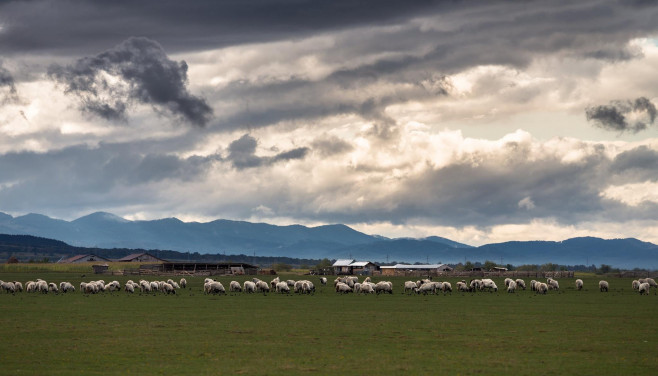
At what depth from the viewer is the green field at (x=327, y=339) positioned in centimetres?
2475

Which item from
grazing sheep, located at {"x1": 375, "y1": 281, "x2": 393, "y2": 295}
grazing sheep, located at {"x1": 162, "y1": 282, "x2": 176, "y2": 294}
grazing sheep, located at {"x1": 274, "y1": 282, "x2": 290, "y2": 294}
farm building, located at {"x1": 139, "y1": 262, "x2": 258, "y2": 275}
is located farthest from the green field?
farm building, located at {"x1": 139, "y1": 262, "x2": 258, "y2": 275}

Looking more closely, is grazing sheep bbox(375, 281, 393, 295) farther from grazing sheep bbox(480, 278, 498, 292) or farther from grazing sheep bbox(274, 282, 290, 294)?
grazing sheep bbox(480, 278, 498, 292)

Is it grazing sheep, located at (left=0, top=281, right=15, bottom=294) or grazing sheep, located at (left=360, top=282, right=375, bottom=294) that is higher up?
grazing sheep, located at (left=360, top=282, right=375, bottom=294)

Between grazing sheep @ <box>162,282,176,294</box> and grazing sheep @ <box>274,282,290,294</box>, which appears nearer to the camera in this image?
grazing sheep @ <box>162,282,176,294</box>

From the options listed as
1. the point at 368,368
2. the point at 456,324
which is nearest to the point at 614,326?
the point at 456,324

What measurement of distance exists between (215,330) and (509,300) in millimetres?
31402

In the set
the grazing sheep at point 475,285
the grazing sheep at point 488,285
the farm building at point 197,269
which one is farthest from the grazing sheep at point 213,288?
the farm building at point 197,269

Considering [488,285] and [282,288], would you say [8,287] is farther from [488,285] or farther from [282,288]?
[488,285]

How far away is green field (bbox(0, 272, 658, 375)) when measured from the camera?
81.2 feet

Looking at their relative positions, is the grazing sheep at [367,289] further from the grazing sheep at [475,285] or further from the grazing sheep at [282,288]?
the grazing sheep at [475,285]

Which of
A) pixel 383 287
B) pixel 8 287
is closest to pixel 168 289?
pixel 8 287

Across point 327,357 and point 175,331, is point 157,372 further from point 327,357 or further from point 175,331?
point 175,331

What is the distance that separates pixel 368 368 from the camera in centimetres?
2445

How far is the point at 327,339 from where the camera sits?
32.0m
